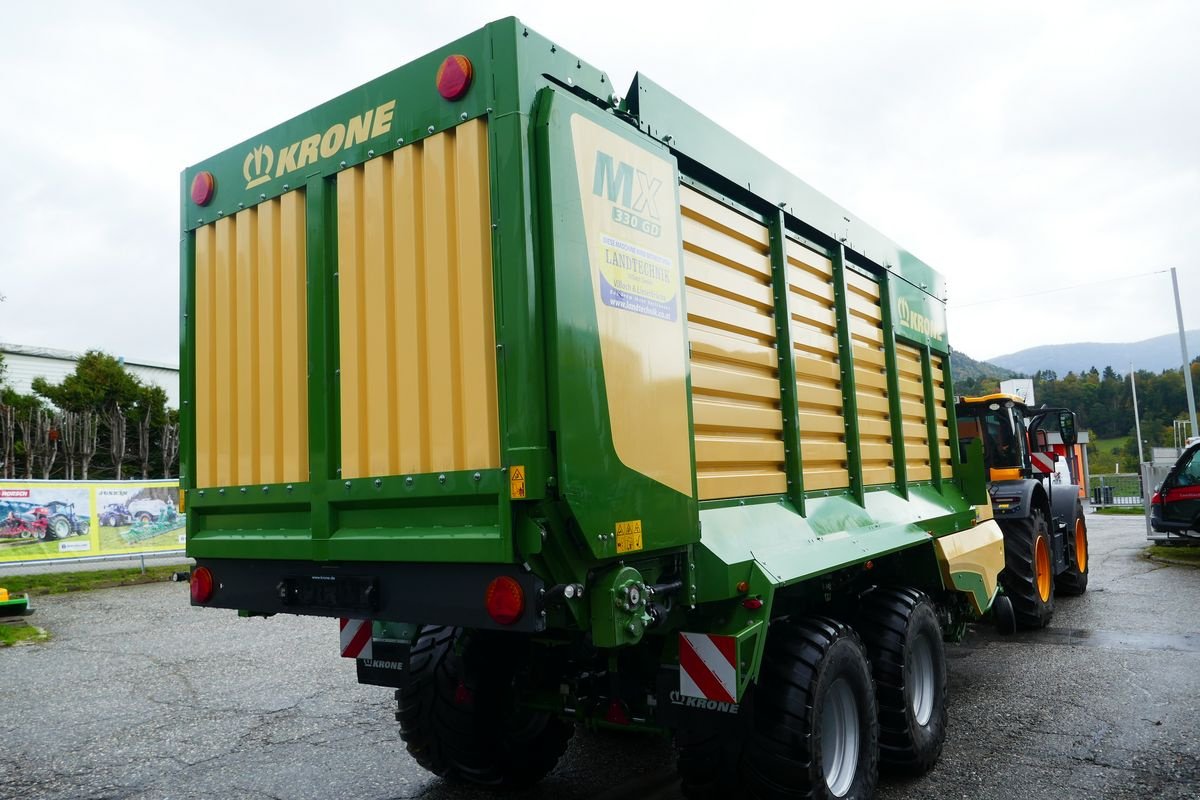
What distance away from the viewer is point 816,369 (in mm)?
4473

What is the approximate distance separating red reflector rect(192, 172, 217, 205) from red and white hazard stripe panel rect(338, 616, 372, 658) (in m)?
2.06

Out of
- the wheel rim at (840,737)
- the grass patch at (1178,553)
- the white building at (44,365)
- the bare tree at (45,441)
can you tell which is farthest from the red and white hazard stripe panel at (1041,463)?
the white building at (44,365)

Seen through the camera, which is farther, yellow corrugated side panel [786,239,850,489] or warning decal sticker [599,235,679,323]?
yellow corrugated side panel [786,239,850,489]

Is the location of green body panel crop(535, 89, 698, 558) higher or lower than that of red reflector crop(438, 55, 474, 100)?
lower

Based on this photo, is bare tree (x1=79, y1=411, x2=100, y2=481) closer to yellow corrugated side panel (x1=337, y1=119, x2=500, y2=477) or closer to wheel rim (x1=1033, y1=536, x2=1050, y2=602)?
wheel rim (x1=1033, y1=536, x2=1050, y2=602)

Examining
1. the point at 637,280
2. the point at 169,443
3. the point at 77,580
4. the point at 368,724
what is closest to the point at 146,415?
the point at 169,443

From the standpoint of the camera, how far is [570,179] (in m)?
2.84

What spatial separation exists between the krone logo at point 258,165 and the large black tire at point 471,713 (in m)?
2.19

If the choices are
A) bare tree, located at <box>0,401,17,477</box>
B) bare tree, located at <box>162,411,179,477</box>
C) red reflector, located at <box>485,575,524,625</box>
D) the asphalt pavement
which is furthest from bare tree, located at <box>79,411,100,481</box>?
red reflector, located at <box>485,575,524,625</box>

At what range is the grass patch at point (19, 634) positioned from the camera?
362 inches

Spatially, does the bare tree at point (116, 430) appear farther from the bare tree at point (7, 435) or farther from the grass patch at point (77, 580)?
the grass patch at point (77, 580)

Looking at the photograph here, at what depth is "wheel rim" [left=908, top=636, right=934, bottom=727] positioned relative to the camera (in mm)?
4551

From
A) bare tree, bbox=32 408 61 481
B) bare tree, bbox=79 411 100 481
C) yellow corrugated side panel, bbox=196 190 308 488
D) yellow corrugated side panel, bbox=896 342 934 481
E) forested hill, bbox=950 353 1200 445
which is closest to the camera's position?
yellow corrugated side panel, bbox=196 190 308 488

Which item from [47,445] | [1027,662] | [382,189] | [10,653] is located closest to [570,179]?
[382,189]
